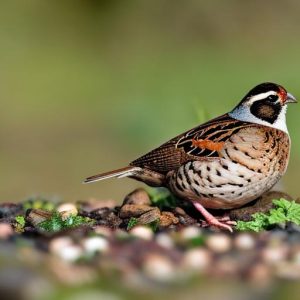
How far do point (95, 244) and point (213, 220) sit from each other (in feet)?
6.02

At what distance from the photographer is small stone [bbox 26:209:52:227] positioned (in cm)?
592

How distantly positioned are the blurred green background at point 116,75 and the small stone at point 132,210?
161cm

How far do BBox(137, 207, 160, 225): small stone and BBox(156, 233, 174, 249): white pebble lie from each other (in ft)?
3.61

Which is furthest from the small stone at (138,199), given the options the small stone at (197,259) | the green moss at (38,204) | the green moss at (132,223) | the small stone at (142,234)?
the small stone at (197,259)

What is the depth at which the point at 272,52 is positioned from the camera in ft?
70.5

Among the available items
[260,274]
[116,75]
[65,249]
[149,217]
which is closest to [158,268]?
[260,274]

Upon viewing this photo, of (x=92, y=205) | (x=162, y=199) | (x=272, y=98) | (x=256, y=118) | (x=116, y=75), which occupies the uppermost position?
(x=272, y=98)

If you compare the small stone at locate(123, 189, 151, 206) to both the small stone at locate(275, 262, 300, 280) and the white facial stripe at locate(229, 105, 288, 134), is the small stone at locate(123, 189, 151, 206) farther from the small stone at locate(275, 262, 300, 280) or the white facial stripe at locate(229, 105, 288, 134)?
the small stone at locate(275, 262, 300, 280)

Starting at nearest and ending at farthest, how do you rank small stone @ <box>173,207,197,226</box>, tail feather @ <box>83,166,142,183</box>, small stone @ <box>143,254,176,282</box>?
small stone @ <box>143,254,176,282</box> → small stone @ <box>173,207,197,226</box> → tail feather @ <box>83,166,142,183</box>

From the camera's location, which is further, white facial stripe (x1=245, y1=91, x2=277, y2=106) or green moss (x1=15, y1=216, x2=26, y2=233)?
white facial stripe (x1=245, y1=91, x2=277, y2=106)

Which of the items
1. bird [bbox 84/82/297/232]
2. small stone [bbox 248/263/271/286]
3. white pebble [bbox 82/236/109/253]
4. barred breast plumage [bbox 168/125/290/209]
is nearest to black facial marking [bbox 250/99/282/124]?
bird [bbox 84/82/297/232]

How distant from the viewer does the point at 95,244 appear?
445 cm

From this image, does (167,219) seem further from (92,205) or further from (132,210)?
(92,205)

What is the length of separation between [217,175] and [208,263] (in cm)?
195
